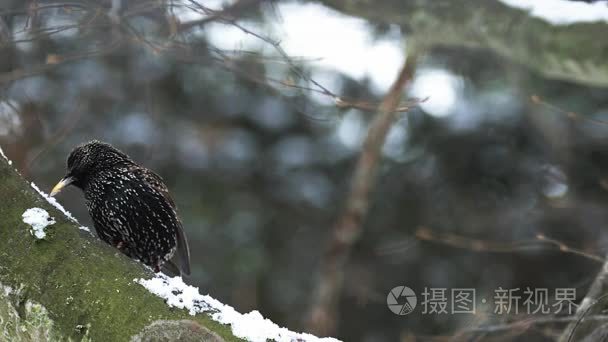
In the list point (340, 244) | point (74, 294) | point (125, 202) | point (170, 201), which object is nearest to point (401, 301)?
point (340, 244)

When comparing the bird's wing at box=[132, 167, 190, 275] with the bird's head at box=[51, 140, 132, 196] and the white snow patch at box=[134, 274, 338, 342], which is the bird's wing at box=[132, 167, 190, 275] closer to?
the bird's head at box=[51, 140, 132, 196]

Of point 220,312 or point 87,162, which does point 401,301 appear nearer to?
point 87,162

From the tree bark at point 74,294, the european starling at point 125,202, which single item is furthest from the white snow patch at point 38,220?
the european starling at point 125,202

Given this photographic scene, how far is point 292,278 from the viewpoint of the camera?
6930 millimetres

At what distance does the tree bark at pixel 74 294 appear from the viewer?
6.13 feet

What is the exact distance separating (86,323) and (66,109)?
13.9 ft

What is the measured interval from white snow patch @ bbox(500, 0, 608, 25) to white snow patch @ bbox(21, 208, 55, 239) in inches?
97.2

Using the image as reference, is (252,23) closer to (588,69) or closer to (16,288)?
(588,69)

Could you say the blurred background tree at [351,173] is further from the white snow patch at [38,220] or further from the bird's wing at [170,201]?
the white snow patch at [38,220]

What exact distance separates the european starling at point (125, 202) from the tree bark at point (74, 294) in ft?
4.68

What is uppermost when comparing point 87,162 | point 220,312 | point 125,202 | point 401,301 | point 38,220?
point 87,162

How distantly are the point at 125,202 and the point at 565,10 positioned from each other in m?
2.29

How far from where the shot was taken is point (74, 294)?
6.35ft

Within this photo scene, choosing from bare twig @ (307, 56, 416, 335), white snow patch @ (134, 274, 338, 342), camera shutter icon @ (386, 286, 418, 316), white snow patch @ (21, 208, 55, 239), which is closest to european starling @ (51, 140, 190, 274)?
white snow patch @ (21, 208, 55, 239)
